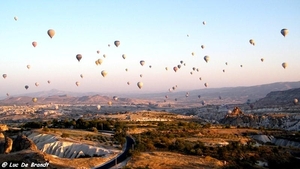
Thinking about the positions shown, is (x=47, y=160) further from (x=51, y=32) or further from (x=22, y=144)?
(x=51, y=32)

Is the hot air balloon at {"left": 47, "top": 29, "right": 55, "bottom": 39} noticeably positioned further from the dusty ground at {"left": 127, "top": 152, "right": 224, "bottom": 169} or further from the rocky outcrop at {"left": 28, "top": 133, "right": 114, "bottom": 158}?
the dusty ground at {"left": 127, "top": 152, "right": 224, "bottom": 169}

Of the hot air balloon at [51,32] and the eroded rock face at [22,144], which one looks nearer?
the eroded rock face at [22,144]

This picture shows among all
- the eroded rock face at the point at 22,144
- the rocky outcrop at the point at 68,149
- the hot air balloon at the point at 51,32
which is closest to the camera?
the eroded rock face at the point at 22,144

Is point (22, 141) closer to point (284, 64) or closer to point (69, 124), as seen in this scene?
point (69, 124)

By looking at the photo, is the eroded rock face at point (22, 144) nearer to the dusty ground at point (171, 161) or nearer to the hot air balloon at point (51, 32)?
the dusty ground at point (171, 161)

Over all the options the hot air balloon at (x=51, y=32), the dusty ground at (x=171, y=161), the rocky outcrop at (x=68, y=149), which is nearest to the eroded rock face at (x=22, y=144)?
the rocky outcrop at (x=68, y=149)

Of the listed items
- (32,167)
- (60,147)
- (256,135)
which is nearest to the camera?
(32,167)

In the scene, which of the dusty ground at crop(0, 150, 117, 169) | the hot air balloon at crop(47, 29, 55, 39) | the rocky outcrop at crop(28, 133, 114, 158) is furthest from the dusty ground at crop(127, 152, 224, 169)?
the hot air balloon at crop(47, 29, 55, 39)

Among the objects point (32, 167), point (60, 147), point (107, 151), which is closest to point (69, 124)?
point (60, 147)

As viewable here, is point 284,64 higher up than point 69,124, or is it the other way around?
point 284,64
